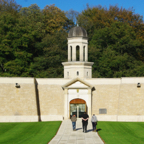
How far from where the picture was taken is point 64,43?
61469mm

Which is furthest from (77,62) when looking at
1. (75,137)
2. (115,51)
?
(115,51)

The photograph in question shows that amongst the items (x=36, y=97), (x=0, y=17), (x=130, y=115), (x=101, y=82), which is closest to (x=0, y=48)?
(x=0, y=17)

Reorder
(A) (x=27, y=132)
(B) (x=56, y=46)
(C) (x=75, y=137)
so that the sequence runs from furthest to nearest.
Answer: (B) (x=56, y=46), (A) (x=27, y=132), (C) (x=75, y=137)

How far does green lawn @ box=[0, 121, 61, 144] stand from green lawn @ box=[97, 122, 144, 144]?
478 centimetres

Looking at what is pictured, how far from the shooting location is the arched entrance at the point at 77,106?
3850 cm

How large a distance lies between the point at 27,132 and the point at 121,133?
8.95 metres

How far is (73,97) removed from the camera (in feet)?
126

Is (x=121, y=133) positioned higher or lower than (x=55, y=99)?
lower

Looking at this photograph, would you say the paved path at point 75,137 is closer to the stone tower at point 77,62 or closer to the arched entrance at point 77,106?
the arched entrance at point 77,106

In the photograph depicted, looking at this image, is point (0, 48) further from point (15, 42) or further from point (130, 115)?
point (130, 115)

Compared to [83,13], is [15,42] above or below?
below

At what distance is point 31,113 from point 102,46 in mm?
29228

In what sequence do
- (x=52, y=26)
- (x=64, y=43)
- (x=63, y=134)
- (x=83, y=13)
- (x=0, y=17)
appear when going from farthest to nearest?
(x=83, y=13)
(x=52, y=26)
(x=64, y=43)
(x=0, y=17)
(x=63, y=134)

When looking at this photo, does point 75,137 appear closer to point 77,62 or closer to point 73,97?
point 73,97
